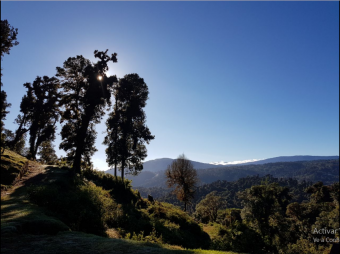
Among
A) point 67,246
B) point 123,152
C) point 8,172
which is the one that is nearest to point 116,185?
point 123,152

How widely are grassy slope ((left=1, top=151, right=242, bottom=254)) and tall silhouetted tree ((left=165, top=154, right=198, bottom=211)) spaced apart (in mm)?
30049

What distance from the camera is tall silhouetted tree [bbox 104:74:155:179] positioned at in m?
30.5

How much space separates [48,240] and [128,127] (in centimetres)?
2451

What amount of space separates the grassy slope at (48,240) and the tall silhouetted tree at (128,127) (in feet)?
69.6

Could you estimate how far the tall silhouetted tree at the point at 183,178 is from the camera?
37.6 meters

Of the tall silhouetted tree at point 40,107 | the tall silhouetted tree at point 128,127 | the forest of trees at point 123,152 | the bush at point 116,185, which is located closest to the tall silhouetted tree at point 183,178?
the forest of trees at point 123,152

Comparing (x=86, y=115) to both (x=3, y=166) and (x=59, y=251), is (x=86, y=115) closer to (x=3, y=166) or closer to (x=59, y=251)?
(x=3, y=166)

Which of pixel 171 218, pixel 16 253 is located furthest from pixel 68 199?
pixel 171 218

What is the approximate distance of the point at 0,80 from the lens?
18719 millimetres

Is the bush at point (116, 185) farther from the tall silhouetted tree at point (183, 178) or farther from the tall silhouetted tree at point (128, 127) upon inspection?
the tall silhouetted tree at point (183, 178)

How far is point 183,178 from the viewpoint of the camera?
124ft

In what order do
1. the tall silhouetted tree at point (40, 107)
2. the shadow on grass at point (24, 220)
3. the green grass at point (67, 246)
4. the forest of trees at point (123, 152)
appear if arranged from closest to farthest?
the green grass at point (67, 246) < the shadow on grass at point (24, 220) < the forest of trees at point (123, 152) < the tall silhouetted tree at point (40, 107)

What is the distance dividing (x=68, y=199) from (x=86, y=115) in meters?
14.5

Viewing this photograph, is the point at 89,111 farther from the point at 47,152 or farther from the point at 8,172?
the point at 47,152
